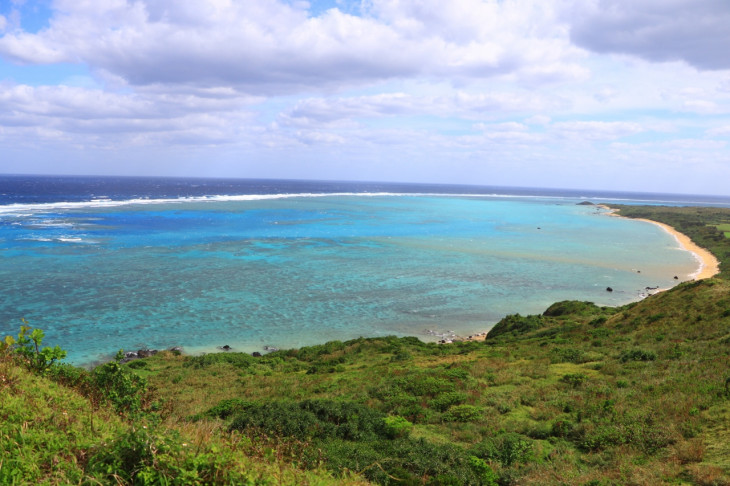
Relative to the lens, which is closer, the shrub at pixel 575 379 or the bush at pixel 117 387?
the bush at pixel 117 387

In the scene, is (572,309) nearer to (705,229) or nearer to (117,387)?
(117,387)

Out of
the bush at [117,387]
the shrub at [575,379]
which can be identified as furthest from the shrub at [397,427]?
the shrub at [575,379]

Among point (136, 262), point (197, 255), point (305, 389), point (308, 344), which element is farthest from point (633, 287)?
point (136, 262)

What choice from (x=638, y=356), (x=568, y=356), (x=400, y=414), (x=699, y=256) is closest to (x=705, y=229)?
(x=699, y=256)

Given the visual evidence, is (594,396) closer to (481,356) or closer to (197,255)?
(481,356)

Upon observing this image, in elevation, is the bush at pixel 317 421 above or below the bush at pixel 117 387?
below

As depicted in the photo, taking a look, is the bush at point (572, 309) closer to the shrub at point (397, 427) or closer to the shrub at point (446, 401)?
the shrub at point (446, 401)
